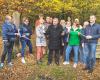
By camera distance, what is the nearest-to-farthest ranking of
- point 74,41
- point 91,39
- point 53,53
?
point 91,39 < point 74,41 < point 53,53

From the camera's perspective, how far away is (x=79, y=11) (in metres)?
21.3

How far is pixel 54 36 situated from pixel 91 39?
1.36m

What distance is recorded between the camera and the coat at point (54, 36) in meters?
13.5

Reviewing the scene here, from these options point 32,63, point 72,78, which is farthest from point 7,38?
point 72,78

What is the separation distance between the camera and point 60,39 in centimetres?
1364

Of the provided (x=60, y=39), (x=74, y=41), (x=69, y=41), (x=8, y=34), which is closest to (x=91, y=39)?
(x=74, y=41)

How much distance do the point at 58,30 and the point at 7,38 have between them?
1.76 meters

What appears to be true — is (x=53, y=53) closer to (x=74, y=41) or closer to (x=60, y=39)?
(x=60, y=39)

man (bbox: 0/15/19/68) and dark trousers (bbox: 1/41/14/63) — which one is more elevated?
man (bbox: 0/15/19/68)

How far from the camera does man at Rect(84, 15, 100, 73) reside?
12.8 m

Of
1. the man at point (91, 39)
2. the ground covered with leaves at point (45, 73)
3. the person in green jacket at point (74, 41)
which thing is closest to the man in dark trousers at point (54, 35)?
the person in green jacket at point (74, 41)

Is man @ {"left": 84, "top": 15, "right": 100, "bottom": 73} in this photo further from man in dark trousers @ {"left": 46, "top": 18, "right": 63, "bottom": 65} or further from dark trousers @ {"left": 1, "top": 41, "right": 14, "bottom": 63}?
dark trousers @ {"left": 1, "top": 41, "right": 14, "bottom": 63}

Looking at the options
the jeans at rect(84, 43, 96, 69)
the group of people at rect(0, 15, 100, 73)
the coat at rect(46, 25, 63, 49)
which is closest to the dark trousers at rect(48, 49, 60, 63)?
the group of people at rect(0, 15, 100, 73)

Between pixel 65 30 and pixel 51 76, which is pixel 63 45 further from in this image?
pixel 51 76
